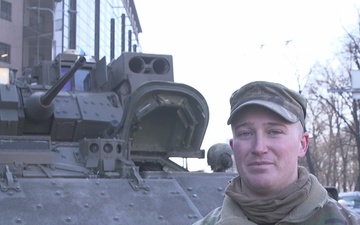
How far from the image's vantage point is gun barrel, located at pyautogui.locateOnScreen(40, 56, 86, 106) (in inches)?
291

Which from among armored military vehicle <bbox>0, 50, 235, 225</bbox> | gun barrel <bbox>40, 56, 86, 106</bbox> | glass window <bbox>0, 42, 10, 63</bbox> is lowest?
armored military vehicle <bbox>0, 50, 235, 225</bbox>

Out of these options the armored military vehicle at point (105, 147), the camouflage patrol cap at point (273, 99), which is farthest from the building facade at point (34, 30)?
the camouflage patrol cap at point (273, 99)

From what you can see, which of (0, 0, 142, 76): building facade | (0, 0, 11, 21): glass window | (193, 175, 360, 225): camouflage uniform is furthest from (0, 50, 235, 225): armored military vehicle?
(0, 0, 11, 21): glass window

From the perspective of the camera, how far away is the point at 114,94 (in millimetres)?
9125

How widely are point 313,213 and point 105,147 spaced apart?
493 centimetres

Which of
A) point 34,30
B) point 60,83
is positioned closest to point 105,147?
point 60,83

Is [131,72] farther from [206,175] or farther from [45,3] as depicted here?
[45,3]

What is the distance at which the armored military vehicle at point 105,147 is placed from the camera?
588cm

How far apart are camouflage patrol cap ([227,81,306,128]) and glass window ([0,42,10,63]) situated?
117 ft

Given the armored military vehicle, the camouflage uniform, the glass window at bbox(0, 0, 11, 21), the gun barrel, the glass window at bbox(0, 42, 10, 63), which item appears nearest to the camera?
the camouflage uniform

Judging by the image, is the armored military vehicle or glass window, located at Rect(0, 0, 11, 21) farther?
glass window, located at Rect(0, 0, 11, 21)

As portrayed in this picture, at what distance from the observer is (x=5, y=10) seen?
1487 inches

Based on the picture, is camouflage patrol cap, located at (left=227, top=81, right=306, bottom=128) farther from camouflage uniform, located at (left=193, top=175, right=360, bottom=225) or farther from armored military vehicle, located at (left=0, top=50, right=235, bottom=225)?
armored military vehicle, located at (left=0, top=50, right=235, bottom=225)

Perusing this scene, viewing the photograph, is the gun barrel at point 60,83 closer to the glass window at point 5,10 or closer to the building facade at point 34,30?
the building facade at point 34,30
